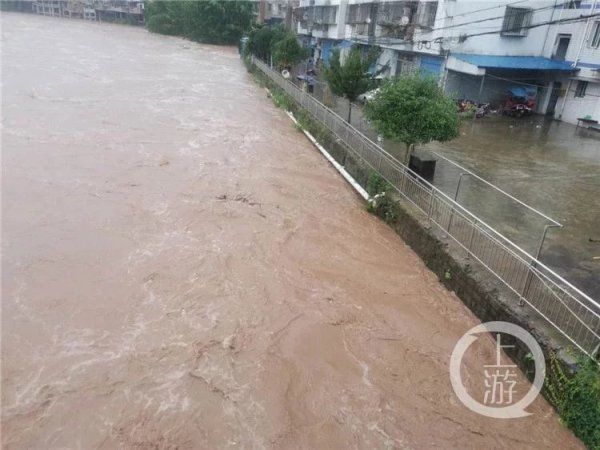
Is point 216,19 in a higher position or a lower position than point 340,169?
higher

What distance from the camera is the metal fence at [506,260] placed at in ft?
18.4

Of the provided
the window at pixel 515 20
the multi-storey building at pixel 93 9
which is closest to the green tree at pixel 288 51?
the window at pixel 515 20

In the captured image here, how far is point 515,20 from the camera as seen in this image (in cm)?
2061

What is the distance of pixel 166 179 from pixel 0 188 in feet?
11.7

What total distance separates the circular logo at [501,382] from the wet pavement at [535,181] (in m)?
1.48

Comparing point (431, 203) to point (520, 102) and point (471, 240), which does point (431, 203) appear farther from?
point (520, 102)

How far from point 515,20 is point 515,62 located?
6.69 ft

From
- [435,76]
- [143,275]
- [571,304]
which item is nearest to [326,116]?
[435,76]

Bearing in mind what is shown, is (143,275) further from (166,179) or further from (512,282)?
(512,282)

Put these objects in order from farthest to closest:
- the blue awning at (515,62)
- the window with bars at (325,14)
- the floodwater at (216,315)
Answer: the window with bars at (325,14), the blue awning at (515,62), the floodwater at (216,315)

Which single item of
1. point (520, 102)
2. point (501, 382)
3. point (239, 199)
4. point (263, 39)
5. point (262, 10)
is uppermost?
point (262, 10)

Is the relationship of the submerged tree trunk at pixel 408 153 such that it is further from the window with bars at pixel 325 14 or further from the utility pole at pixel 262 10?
the utility pole at pixel 262 10

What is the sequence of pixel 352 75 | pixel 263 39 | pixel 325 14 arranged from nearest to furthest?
1. pixel 352 75
2. pixel 263 39
3. pixel 325 14

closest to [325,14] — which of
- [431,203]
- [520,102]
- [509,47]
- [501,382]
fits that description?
[509,47]
